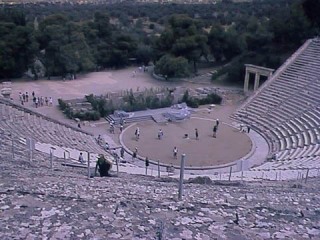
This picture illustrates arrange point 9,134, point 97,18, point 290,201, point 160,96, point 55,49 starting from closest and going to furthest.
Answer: point 290,201 → point 9,134 → point 160,96 → point 55,49 → point 97,18

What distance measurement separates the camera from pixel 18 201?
6184 millimetres

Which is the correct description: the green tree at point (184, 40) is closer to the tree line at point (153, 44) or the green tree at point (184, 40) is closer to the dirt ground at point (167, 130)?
the tree line at point (153, 44)

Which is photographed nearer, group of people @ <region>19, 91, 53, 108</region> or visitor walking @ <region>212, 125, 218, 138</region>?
visitor walking @ <region>212, 125, 218, 138</region>

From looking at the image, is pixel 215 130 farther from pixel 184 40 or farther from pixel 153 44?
pixel 153 44

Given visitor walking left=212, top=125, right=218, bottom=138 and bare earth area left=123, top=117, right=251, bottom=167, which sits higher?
visitor walking left=212, top=125, right=218, bottom=138

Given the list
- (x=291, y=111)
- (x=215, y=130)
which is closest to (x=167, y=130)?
(x=215, y=130)

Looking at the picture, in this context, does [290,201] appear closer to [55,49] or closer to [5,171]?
[5,171]

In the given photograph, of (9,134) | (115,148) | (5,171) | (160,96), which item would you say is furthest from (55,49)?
(5,171)

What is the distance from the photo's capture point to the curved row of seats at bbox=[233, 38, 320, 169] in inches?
747

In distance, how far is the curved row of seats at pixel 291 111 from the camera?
18964mm

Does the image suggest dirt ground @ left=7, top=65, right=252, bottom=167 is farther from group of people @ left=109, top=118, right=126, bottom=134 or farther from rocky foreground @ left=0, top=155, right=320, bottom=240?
rocky foreground @ left=0, top=155, right=320, bottom=240

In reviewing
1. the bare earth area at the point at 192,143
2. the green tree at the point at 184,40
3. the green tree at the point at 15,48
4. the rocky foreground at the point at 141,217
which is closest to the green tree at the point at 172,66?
the green tree at the point at 184,40

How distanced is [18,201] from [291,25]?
29.9 meters

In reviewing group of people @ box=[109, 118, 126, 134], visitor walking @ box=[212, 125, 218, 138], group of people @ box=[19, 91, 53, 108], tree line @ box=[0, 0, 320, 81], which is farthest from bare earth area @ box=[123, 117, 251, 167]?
tree line @ box=[0, 0, 320, 81]
